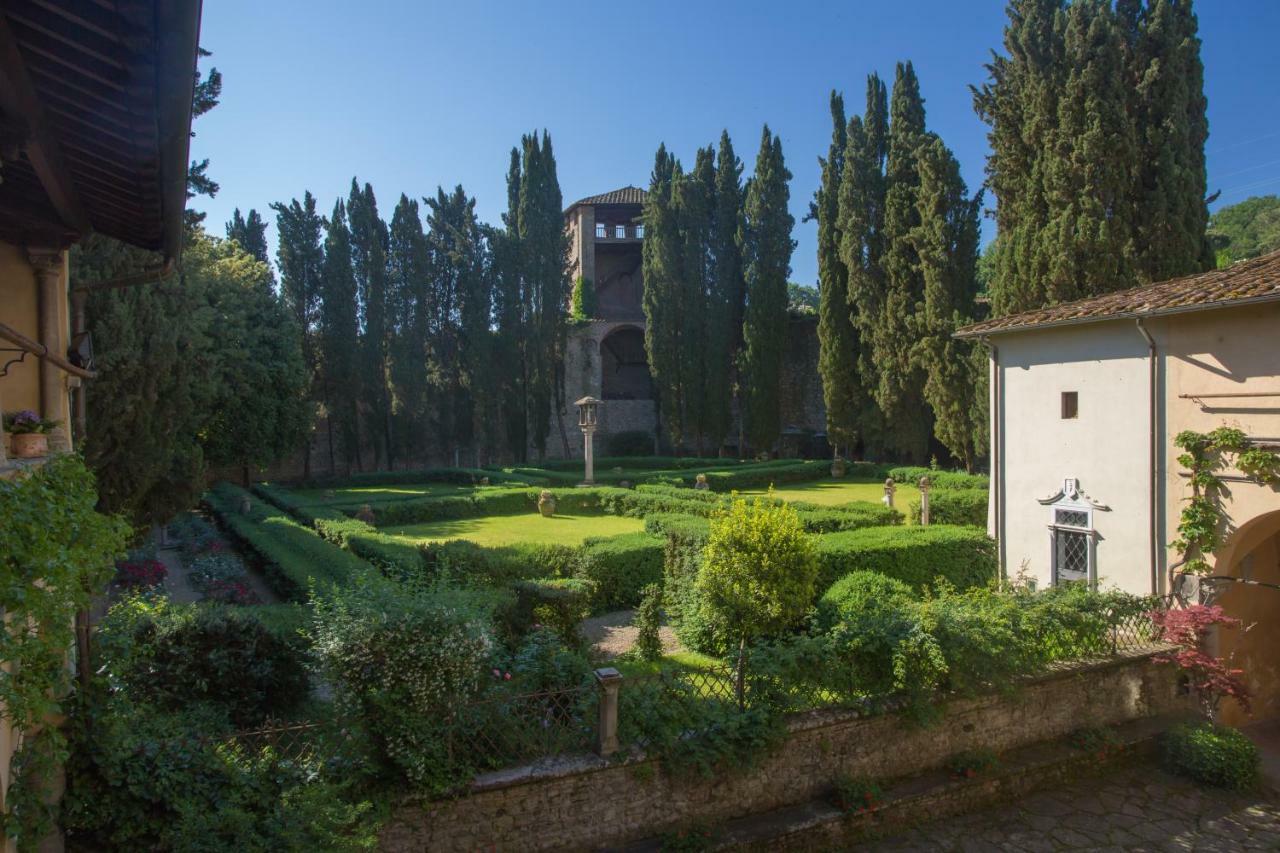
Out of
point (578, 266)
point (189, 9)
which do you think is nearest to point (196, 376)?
point (189, 9)

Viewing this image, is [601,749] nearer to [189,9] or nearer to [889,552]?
[189,9]

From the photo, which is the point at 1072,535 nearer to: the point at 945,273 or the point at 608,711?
the point at 608,711

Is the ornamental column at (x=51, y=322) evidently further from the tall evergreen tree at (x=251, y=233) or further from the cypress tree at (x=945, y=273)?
the tall evergreen tree at (x=251, y=233)

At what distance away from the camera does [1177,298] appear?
30.9 ft

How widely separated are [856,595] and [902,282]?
2074 cm

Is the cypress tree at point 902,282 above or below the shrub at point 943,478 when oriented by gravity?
above

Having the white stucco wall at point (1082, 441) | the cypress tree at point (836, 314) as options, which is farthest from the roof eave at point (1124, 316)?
the cypress tree at point (836, 314)

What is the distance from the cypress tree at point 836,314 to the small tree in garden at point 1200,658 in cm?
2144

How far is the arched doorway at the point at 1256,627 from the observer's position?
31.4ft

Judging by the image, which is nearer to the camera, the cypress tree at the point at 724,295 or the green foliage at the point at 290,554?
the green foliage at the point at 290,554

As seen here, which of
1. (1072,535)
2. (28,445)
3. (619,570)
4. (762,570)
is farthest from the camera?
(619,570)

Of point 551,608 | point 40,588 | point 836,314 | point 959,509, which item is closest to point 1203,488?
point 551,608

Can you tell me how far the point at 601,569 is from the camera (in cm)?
1205

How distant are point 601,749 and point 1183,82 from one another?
1944 cm
